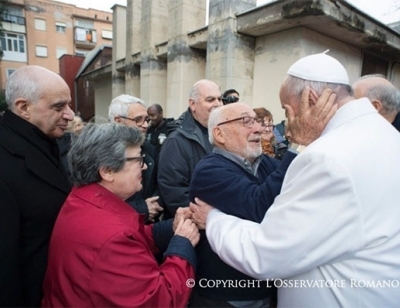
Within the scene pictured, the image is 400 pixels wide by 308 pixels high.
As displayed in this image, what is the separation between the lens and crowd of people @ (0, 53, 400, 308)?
43.1 inches

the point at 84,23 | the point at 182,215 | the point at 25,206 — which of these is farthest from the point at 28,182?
the point at 84,23

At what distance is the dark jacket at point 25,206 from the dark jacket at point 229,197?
0.86 meters

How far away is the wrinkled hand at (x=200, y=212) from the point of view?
1.57m

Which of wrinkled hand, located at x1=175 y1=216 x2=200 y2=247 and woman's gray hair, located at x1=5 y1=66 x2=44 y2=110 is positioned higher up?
woman's gray hair, located at x1=5 y1=66 x2=44 y2=110

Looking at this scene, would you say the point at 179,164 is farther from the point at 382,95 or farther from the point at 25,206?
the point at 382,95

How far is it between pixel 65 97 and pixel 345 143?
1.67 meters

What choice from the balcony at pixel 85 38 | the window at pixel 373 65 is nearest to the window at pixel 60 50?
the balcony at pixel 85 38

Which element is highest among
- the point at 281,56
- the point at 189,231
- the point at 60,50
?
the point at 60,50

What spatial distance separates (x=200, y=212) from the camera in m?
1.59

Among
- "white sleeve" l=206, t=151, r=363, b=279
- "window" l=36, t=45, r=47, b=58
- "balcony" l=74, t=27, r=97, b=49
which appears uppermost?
"balcony" l=74, t=27, r=97, b=49

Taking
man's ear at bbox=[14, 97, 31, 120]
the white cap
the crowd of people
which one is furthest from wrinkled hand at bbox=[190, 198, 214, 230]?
man's ear at bbox=[14, 97, 31, 120]

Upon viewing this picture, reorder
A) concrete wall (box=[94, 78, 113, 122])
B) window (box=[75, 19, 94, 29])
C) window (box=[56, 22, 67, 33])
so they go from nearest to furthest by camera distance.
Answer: concrete wall (box=[94, 78, 113, 122]) < window (box=[56, 22, 67, 33]) < window (box=[75, 19, 94, 29])

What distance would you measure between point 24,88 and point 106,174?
30.4 inches

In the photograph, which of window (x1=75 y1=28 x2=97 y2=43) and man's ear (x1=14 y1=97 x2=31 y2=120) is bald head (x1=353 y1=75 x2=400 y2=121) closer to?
man's ear (x1=14 y1=97 x2=31 y2=120)
